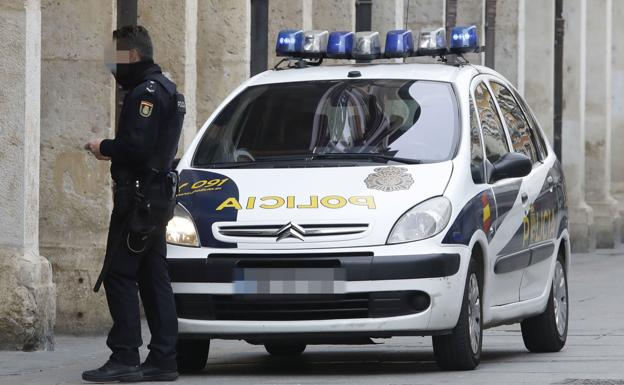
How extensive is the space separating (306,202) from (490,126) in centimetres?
162

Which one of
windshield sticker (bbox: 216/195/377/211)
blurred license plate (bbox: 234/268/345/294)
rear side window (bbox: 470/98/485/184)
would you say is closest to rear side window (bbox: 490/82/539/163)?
rear side window (bbox: 470/98/485/184)

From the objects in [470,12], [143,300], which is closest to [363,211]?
[143,300]

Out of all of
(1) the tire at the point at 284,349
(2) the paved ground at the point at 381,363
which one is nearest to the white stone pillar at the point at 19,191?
(2) the paved ground at the point at 381,363

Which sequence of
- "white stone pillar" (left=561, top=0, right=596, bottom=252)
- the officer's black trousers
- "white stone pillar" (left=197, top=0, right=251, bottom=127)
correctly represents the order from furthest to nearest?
"white stone pillar" (left=561, top=0, right=596, bottom=252), "white stone pillar" (left=197, top=0, right=251, bottom=127), the officer's black trousers

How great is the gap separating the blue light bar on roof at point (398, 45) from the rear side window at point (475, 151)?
0.66m

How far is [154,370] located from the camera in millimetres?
9539

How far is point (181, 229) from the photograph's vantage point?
9.70 meters

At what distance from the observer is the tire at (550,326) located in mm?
11391

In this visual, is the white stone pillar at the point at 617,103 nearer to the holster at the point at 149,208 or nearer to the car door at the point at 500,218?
the car door at the point at 500,218

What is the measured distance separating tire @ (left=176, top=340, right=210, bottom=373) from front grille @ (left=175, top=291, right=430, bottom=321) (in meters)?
0.54

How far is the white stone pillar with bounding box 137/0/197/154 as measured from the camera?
15.3 meters

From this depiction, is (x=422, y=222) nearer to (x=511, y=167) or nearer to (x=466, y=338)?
(x=466, y=338)

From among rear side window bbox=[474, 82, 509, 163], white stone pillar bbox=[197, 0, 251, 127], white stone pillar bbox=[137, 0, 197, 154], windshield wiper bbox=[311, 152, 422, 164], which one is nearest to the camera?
windshield wiper bbox=[311, 152, 422, 164]

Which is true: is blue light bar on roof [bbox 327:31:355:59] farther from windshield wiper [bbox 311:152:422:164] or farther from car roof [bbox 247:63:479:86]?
windshield wiper [bbox 311:152:422:164]
